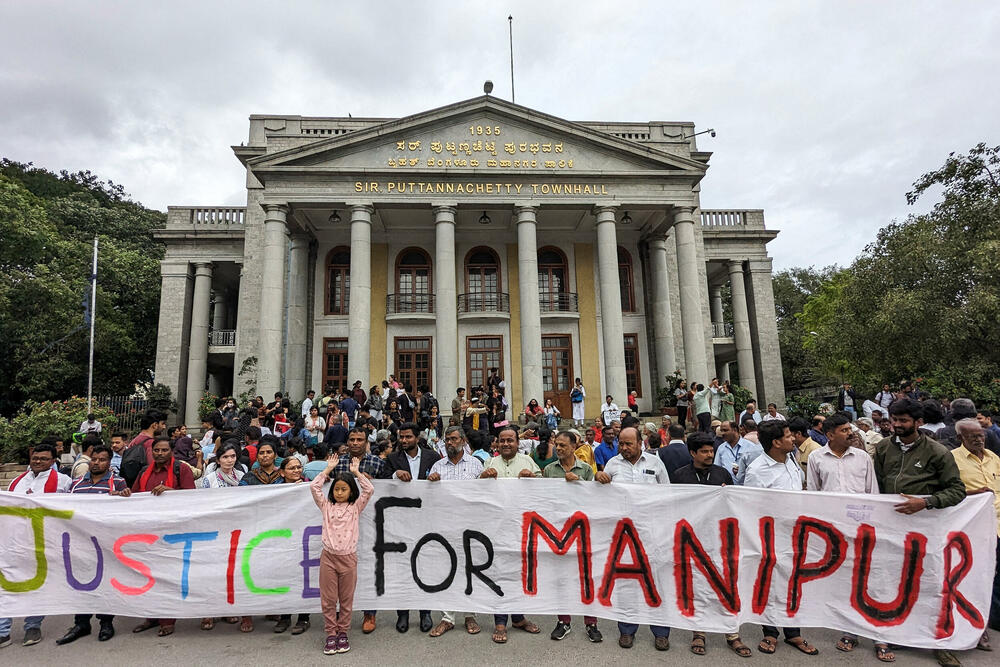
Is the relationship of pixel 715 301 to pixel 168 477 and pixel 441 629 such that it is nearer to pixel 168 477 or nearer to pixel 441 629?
pixel 441 629

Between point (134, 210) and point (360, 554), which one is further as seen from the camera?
point (134, 210)

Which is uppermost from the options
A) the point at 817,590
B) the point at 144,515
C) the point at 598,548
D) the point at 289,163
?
the point at 289,163

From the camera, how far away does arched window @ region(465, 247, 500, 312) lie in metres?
24.5

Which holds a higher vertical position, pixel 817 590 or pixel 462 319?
pixel 462 319

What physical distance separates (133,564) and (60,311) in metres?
24.1

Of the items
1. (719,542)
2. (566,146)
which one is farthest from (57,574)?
(566,146)

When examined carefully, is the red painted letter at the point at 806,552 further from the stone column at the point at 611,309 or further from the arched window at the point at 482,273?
the arched window at the point at 482,273

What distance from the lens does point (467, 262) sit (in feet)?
81.3

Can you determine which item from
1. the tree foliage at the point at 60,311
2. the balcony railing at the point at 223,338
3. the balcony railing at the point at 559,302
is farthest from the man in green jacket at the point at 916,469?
the balcony railing at the point at 223,338

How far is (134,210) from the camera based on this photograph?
1655 inches

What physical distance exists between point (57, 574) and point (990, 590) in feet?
29.0

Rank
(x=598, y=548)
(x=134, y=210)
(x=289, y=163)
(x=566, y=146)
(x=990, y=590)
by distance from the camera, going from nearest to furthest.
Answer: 1. (x=990, y=590)
2. (x=598, y=548)
3. (x=289, y=163)
4. (x=566, y=146)
5. (x=134, y=210)

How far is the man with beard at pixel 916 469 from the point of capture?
4820 mm

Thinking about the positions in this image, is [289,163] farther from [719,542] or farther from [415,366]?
[719,542]
